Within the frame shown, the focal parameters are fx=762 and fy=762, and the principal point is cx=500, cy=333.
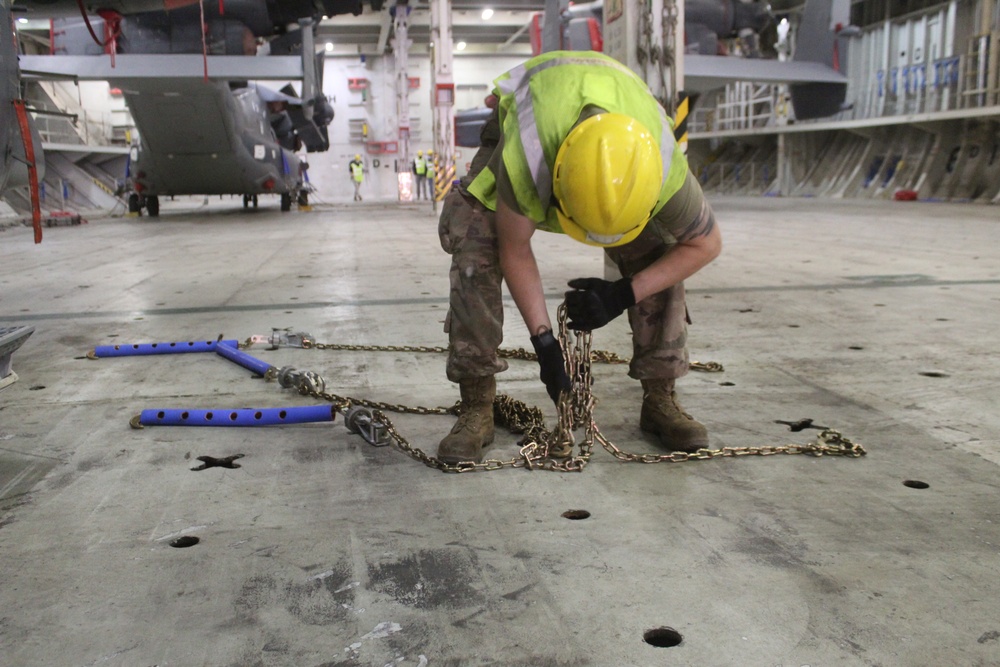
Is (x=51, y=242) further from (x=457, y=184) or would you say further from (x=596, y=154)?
(x=596, y=154)

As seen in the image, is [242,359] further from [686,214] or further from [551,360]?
[686,214]

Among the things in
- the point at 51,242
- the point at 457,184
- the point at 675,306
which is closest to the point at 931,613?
the point at 675,306

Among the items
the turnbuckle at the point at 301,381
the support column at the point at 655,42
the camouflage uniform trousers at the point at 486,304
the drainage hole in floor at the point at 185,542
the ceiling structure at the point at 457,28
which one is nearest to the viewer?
the drainage hole in floor at the point at 185,542

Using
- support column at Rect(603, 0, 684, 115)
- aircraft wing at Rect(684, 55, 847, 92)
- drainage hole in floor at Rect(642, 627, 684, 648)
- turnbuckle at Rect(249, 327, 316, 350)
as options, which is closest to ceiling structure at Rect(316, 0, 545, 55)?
aircraft wing at Rect(684, 55, 847, 92)

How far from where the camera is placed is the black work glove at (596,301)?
197 centimetres

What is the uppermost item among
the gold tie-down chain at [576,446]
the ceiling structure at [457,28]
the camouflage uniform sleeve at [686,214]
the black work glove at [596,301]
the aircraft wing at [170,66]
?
the ceiling structure at [457,28]

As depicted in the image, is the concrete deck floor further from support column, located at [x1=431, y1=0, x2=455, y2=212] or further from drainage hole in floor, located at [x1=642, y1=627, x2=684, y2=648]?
support column, located at [x1=431, y1=0, x2=455, y2=212]

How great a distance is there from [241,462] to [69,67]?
1024 cm

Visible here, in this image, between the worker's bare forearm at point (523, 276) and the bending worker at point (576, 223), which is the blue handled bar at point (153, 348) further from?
the worker's bare forearm at point (523, 276)

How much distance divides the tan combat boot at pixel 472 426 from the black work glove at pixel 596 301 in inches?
16.2

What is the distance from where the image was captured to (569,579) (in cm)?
146

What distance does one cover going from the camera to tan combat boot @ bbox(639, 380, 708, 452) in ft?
7.09

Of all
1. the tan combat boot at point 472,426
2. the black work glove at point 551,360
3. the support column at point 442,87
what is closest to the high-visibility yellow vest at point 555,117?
the black work glove at point 551,360

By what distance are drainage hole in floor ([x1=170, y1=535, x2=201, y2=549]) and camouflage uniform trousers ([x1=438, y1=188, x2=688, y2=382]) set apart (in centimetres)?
87
